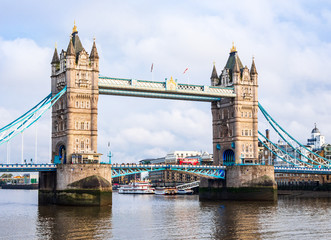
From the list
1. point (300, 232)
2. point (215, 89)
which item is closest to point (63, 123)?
point (215, 89)

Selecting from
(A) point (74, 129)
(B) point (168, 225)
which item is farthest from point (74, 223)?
(A) point (74, 129)

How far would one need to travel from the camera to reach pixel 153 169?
8469 cm

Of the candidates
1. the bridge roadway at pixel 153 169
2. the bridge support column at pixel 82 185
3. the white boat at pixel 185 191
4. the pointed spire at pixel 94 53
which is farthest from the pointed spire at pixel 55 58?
the white boat at pixel 185 191

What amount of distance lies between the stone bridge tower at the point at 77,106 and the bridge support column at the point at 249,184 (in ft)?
84.0

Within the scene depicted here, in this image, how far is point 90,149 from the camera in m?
80.3

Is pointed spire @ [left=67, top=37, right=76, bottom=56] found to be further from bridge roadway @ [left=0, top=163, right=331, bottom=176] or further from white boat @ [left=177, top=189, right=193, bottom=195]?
white boat @ [left=177, top=189, right=193, bottom=195]

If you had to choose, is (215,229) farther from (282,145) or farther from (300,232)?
(282,145)

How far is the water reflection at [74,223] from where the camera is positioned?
4416 cm

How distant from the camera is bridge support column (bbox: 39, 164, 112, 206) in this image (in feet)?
237

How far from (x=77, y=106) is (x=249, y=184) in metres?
32.0

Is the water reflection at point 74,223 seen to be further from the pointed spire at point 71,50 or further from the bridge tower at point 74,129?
the pointed spire at point 71,50

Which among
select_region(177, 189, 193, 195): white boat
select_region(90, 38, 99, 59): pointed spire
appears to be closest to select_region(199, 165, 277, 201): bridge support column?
select_region(90, 38, 99, 59): pointed spire

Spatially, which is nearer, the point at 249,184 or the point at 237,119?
the point at 249,184

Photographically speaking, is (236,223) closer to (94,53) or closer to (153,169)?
(153,169)
